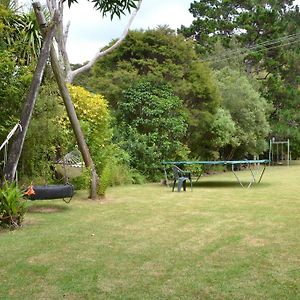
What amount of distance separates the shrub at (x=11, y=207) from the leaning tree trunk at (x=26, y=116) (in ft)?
1.88

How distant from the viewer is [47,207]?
8.80m

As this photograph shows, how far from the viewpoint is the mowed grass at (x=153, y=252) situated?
3.96 meters

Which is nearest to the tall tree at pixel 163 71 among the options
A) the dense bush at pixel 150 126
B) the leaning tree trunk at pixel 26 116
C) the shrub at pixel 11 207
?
the dense bush at pixel 150 126

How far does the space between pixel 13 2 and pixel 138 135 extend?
6.31 metres

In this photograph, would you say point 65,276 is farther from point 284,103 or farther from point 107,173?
point 284,103

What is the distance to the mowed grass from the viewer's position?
3963 millimetres

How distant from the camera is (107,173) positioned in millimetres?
10266

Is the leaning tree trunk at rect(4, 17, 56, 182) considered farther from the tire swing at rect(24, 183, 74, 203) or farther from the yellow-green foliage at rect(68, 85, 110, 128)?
the yellow-green foliage at rect(68, 85, 110, 128)

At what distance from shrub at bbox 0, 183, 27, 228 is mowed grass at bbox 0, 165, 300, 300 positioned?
0.29 metres

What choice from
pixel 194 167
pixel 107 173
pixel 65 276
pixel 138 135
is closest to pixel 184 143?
pixel 194 167

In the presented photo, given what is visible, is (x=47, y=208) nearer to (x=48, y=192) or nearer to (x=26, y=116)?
(x=48, y=192)

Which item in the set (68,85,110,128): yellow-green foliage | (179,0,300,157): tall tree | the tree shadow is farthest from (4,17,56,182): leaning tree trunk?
(179,0,300,157): tall tree

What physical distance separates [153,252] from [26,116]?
3.52 metres

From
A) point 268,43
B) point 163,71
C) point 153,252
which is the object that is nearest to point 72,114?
point 153,252
